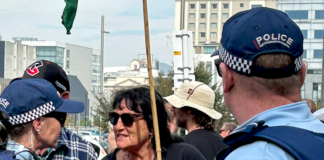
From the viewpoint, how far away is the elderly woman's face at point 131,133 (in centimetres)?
299

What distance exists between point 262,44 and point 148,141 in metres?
1.67

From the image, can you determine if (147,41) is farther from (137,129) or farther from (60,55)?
(60,55)

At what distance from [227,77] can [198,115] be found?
8.40 feet

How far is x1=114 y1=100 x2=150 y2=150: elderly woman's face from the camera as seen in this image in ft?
9.81

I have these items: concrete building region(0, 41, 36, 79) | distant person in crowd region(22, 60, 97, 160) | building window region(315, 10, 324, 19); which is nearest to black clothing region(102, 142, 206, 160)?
distant person in crowd region(22, 60, 97, 160)

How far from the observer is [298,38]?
163 centimetres

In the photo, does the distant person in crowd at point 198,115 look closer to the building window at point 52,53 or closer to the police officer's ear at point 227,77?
the police officer's ear at point 227,77

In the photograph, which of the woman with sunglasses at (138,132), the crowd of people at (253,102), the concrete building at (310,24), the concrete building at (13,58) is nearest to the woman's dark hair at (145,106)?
the woman with sunglasses at (138,132)

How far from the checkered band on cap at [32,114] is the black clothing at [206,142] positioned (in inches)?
58.0

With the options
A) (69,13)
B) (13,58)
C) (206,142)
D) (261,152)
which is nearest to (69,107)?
(69,13)

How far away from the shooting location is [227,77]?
1.66m

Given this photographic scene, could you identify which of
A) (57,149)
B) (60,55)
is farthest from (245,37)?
(60,55)

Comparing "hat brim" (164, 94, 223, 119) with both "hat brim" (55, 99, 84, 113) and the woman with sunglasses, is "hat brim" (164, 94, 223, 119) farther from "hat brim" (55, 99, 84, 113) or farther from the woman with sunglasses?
"hat brim" (55, 99, 84, 113)

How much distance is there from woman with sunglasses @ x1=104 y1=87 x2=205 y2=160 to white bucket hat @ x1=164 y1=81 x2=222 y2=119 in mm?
1073
